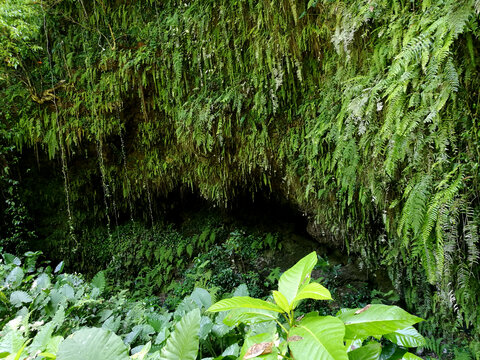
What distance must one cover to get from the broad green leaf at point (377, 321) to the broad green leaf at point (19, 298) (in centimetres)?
227

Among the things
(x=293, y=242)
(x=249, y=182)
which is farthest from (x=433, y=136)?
(x=293, y=242)

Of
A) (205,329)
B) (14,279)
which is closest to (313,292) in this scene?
(205,329)

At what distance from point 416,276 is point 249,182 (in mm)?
2945

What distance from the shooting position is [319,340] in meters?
0.69

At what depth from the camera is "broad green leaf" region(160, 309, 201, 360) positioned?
95 cm

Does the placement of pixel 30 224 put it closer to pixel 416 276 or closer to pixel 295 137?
pixel 295 137

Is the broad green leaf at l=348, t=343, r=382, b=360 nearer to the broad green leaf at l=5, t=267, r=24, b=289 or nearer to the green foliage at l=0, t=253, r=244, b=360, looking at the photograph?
the green foliage at l=0, t=253, r=244, b=360

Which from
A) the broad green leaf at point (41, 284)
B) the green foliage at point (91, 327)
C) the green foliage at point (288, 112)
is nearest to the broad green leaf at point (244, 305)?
the green foliage at point (91, 327)

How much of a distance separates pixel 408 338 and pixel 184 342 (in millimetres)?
721

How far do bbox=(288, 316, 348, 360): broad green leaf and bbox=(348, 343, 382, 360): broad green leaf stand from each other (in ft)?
0.57

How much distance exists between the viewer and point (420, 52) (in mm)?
1908

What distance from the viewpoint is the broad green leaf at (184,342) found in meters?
→ 0.95

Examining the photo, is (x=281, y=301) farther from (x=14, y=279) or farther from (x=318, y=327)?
(x=14, y=279)

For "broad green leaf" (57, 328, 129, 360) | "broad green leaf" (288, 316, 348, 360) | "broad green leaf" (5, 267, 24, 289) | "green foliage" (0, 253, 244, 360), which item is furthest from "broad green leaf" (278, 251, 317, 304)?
"broad green leaf" (5, 267, 24, 289)
